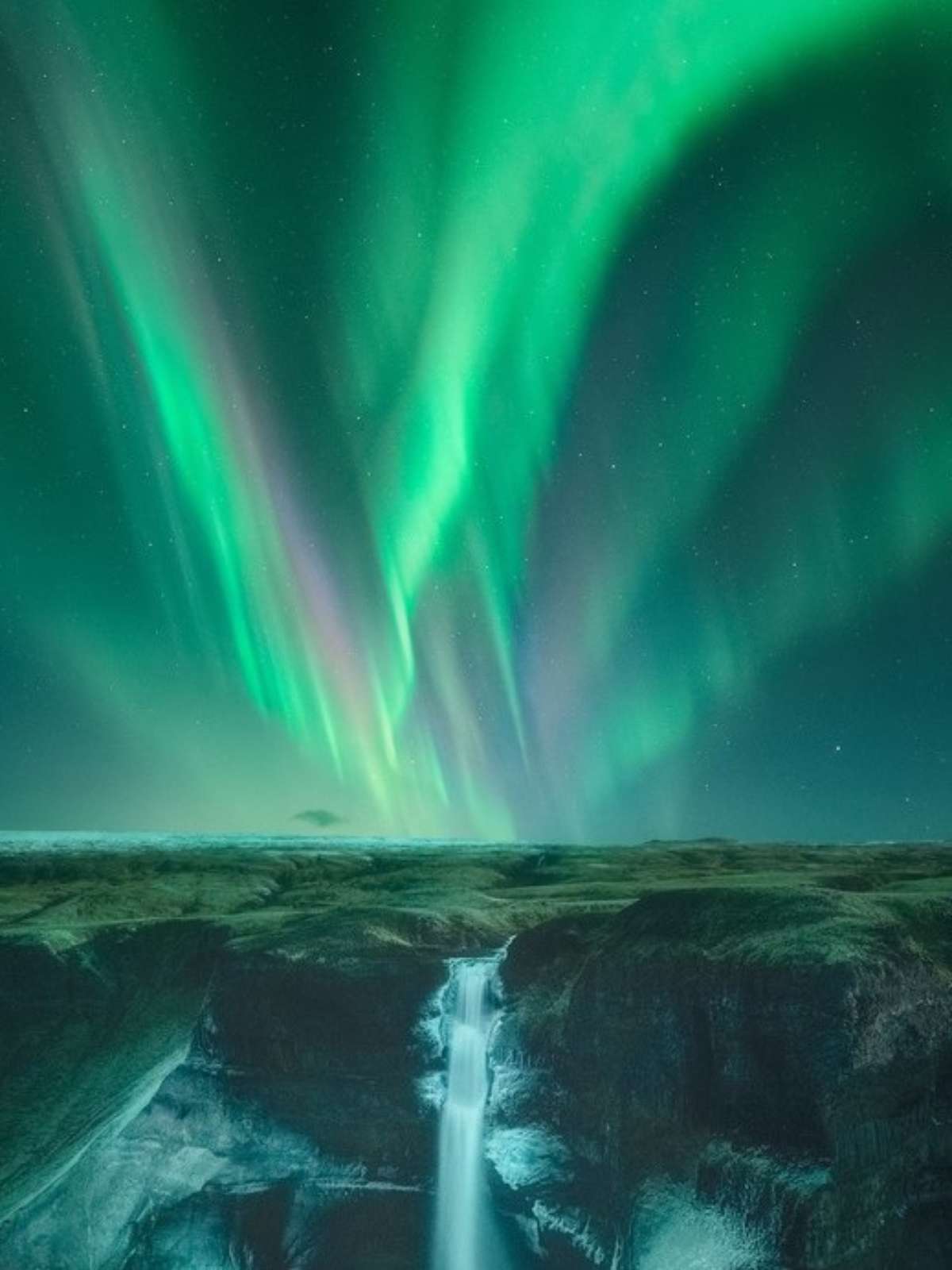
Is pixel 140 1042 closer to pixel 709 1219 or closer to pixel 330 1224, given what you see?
pixel 330 1224

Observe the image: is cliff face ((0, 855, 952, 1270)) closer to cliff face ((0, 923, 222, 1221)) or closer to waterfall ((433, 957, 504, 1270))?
cliff face ((0, 923, 222, 1221))

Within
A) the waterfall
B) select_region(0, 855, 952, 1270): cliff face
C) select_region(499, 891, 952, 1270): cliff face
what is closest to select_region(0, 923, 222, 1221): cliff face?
select_region(0, 855, 952, 1270): cliff face

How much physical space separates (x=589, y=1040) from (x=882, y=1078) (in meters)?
11.3

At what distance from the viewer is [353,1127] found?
130ft

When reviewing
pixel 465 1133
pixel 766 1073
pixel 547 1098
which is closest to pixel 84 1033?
pixel 465 1133

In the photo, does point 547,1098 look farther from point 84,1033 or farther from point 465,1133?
point 84,1033

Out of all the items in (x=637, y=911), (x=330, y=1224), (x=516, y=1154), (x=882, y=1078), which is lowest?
(x=330, y=1224)

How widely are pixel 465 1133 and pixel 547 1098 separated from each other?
391 centimetres


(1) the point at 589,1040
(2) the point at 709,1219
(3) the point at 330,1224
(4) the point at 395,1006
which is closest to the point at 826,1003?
(2) the point at 709,1219

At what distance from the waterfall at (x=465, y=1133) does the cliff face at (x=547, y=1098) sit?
2.01 feet

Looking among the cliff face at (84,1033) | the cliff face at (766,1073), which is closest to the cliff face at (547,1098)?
the cliff face at (766,1073)

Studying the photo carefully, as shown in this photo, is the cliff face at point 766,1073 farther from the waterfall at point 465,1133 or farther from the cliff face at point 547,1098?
the waterfall at point 465,1133

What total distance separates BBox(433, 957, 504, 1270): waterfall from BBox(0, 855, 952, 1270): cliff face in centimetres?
61

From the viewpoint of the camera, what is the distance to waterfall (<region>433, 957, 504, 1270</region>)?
118 feet
